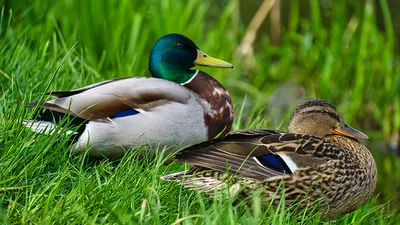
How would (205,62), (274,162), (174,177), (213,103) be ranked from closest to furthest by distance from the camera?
(174,177) → (274,162) → (213,103) → (205,62)

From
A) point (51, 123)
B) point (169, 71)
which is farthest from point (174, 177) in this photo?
point (169, 71)

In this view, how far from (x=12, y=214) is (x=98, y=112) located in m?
1.20

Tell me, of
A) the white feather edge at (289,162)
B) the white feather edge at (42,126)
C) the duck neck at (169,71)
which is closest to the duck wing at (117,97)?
the white feather edge at (42,126)

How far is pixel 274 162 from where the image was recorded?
3590mm

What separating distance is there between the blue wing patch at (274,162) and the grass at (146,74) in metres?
0.22

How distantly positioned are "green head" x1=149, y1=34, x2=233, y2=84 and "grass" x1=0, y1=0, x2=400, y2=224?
0.47 meters

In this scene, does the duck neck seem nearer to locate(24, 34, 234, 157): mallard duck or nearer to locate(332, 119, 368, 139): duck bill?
locate(24, 34, 234, 157): mallard duck

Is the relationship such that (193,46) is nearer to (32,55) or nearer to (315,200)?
(32,55)

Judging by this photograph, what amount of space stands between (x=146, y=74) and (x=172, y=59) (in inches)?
60.1

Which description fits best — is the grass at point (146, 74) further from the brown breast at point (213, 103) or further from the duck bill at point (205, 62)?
the duck bill at point (205, 62)

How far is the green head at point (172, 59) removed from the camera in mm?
4656

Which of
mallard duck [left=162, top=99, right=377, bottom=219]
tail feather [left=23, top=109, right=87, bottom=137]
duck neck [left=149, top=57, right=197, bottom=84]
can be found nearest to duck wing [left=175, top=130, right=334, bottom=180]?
mallard duck [left=162, top=99, right=377, bottom=219]

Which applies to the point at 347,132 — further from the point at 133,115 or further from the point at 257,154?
the point at 133,115

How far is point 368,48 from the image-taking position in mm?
7172
